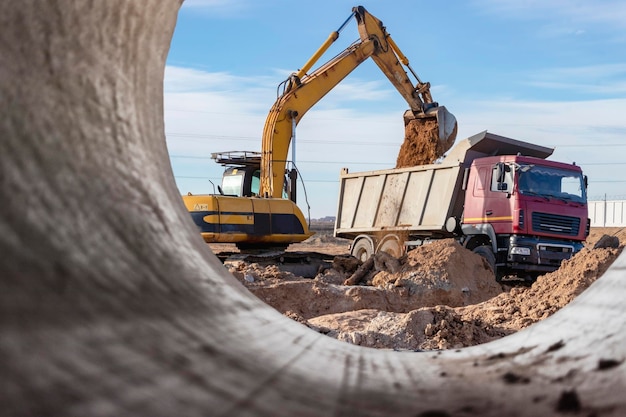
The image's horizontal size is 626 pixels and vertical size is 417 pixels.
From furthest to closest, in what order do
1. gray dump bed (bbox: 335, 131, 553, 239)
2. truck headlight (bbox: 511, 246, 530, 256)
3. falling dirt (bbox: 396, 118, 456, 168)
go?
falling dirt (bbox: 396, 118, 456, 168) → gray dump bed (bbox: 335, 131, 553, 239) → truck headlight (bbox: 511, 246, 530, 256)

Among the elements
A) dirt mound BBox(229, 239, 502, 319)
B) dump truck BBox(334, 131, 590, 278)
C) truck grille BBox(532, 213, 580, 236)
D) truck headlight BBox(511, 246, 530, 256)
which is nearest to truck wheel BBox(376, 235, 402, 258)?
dump truck BBox(334, 131, 590, 278)

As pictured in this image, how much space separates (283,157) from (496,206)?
14.3 ft

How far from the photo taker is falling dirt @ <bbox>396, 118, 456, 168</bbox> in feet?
50.5

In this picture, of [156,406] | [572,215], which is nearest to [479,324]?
[156,406]

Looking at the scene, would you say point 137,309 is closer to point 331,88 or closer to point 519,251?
point 519,251

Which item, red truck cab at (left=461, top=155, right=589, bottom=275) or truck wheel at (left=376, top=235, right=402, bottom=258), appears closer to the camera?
red truck cab at (left=461, top=155, right=589, bottom=275)

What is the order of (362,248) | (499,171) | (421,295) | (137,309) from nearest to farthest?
1. (137,309)
2. (421,295)
3. (499,171)
4. (362,248)

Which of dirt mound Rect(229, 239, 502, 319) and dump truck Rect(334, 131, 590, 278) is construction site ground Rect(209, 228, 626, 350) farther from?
dump truck Rect(334, 131, 590, 278)

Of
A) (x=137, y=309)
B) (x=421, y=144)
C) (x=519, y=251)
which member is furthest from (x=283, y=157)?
(x=137, y=309)

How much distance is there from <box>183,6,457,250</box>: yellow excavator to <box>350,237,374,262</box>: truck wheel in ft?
6.08

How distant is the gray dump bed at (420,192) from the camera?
544 inches

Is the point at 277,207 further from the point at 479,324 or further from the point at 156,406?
the point at 156,406

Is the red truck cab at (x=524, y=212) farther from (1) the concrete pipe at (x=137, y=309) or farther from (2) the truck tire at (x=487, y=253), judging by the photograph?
(1) the concrete pipe at (x=137, y=309)

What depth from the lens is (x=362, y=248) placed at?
1606cm
